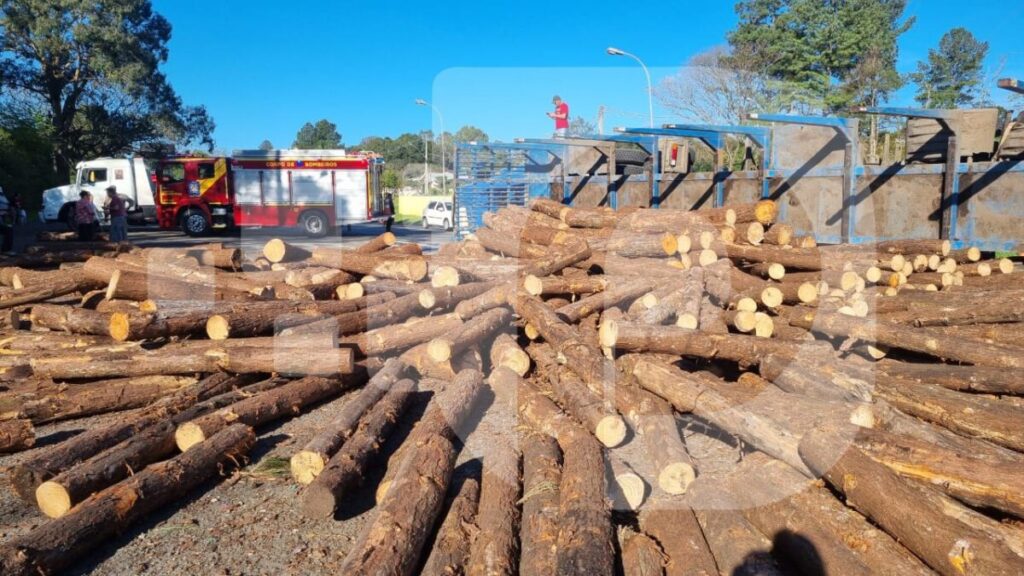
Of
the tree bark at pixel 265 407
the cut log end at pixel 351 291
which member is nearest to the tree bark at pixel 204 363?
the tree bark at pixel 265 407

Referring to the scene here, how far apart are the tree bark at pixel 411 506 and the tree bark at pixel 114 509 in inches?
52.5

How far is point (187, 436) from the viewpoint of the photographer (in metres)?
4.50

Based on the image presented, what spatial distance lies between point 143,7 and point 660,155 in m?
36.3

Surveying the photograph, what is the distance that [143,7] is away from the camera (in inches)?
1443

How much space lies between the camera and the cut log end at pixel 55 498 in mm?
3680

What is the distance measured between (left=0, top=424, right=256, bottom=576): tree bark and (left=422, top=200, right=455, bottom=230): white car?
2749 centimetres

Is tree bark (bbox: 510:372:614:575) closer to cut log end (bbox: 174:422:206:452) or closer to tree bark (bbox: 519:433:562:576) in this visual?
tree bark (bbox: 519:433:562:576)

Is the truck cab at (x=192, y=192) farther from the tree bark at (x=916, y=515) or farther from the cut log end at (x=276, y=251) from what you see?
the tree bark at (x=916, y=515)

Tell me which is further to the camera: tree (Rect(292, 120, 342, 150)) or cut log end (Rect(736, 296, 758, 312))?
tree (Rect(292, 120, 342, 150))

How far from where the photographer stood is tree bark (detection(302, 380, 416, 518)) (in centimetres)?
364

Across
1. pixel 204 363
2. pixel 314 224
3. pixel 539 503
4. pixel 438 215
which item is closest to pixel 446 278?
pixel 204 363

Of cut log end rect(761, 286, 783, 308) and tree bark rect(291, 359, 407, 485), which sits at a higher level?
cut log end rect(761, 286, 783, 308)

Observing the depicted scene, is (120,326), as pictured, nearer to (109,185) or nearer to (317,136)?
(109,185)

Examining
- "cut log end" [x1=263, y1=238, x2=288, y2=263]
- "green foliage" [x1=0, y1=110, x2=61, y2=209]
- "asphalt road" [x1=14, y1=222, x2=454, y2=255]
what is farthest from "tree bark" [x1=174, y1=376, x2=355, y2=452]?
"green foliage" [x1=0, y1=110, x2=61, y2=209]
